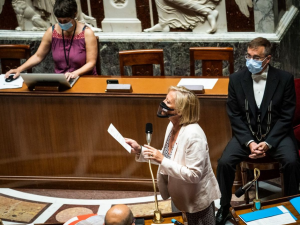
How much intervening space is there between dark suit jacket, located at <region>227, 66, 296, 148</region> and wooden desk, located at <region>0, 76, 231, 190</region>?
0.22m

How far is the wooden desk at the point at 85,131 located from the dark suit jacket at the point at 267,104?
22cm

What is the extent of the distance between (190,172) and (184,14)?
434cm

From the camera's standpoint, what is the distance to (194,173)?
3586 mm

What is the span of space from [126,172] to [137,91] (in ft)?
2.85

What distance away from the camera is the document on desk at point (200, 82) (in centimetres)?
533

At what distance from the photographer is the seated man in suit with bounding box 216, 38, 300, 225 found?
4754mm

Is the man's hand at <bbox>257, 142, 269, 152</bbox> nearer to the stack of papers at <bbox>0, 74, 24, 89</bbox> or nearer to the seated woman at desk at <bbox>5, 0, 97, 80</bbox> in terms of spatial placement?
the seated woman at desk at <bbox>5, 0, 97, 80</bbox>

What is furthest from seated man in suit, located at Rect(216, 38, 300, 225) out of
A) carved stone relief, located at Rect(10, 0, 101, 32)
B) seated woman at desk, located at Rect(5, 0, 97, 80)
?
carved stone relief, located at Rect(10, 0, 101, 32)

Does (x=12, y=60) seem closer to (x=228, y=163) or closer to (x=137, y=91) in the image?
(x=137, y=91)

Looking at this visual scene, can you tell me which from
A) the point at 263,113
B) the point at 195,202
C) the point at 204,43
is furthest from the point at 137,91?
the point at 204,43

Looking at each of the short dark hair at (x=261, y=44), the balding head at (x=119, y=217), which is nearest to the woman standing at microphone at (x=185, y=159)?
the balding head at (x=119, y=217)

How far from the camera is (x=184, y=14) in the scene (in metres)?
7.53

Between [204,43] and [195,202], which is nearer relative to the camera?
[195,202]

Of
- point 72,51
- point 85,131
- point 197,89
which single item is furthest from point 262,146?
point 72,51
